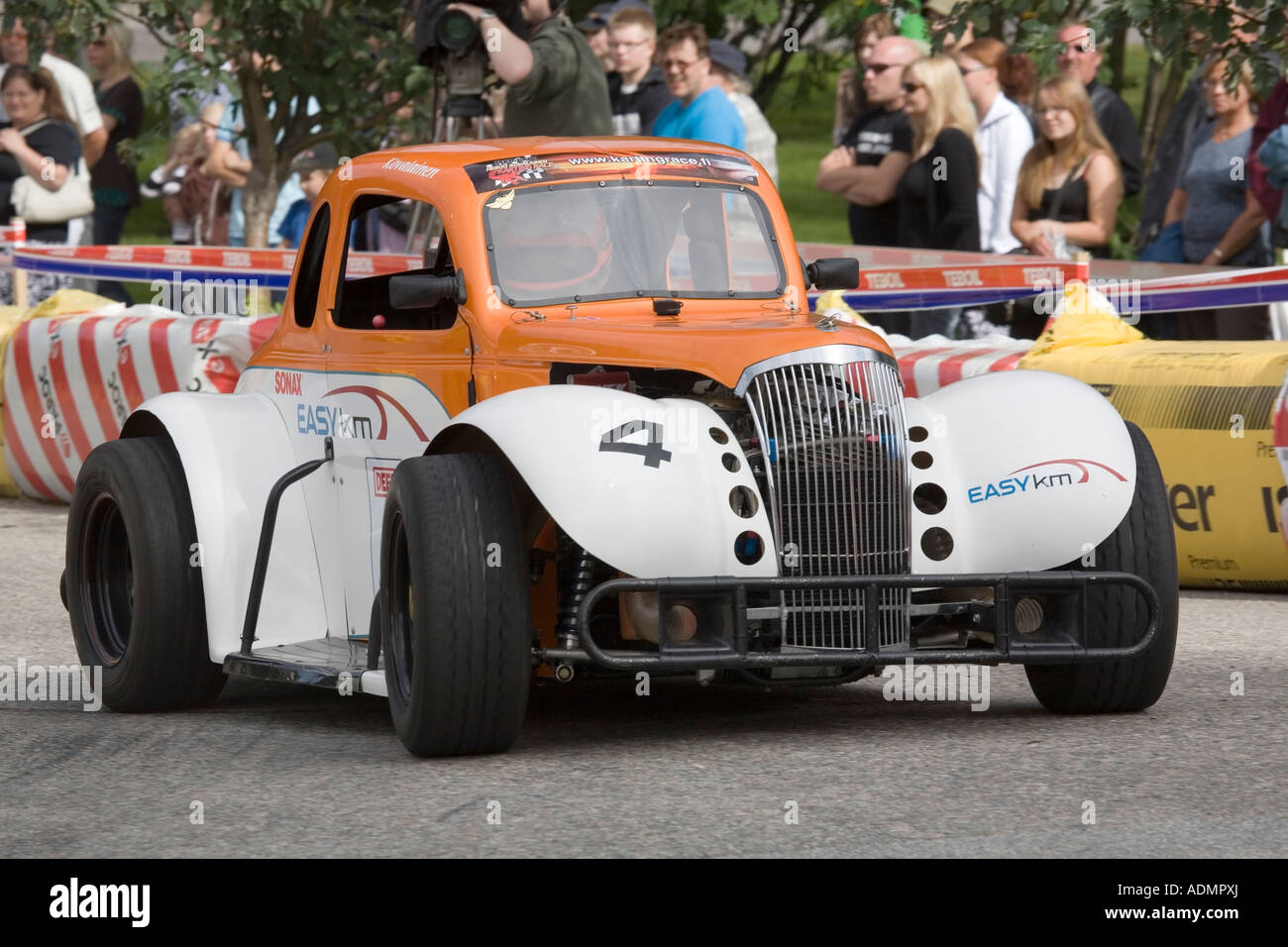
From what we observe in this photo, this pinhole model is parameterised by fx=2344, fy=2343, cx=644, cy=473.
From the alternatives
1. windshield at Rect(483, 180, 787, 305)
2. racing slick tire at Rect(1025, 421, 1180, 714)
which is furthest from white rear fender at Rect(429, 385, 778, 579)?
racing slick tire at Rect(1025, 421, 1180, 714)

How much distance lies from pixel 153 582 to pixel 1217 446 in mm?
4703

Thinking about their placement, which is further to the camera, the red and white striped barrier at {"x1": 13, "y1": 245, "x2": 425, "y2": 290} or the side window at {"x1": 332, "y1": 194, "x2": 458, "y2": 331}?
the red and white striped barrier at {"x1": 13, "y1": 245, "x2": 425, "y2": 290}

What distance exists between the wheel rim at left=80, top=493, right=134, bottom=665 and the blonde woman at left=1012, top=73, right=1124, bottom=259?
608cm

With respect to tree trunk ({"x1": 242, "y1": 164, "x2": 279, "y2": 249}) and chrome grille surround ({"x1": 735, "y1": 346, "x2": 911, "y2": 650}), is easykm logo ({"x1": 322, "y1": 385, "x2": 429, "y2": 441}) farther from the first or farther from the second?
tree trunk ({"x1": 242, "y1": 164, "x2": 279, "y2": 249})

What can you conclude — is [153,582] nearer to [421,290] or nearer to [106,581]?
[106,581]

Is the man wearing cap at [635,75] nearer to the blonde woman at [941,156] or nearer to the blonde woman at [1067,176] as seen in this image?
the blonde woman at [941,156]

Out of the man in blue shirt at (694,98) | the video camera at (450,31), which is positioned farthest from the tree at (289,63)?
the video camera at (450,31)

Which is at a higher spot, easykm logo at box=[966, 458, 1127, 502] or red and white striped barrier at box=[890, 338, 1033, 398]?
easykm logo at box=[966, 458, 1127, 502]

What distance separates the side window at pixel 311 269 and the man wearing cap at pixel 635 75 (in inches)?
211

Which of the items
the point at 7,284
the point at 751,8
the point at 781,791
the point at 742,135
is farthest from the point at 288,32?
the point at 781,791

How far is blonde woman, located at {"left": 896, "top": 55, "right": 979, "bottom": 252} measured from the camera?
40.3 ft

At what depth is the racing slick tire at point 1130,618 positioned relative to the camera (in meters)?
6.66

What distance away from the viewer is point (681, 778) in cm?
612
